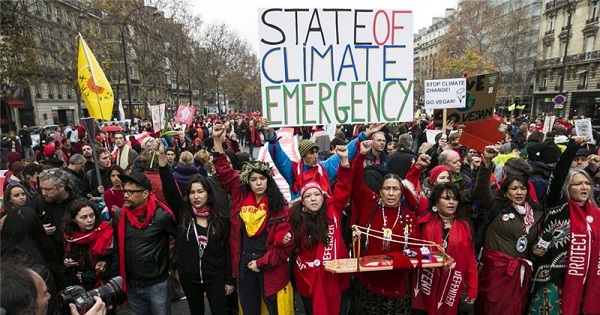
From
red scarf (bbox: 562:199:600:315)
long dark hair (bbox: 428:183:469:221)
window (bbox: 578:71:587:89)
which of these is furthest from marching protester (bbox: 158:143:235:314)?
window (bbox: 578:71:587:89)

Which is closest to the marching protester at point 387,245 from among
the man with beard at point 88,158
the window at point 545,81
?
the man with beard at point 88,158

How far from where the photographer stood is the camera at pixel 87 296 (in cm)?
172

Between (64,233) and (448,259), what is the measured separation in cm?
324

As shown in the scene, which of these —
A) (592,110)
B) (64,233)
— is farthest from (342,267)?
(592,110)

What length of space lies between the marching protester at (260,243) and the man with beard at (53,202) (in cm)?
155

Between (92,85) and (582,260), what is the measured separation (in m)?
7.81

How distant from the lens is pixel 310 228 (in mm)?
2875

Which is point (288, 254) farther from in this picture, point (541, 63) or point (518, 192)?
point (541, 63)

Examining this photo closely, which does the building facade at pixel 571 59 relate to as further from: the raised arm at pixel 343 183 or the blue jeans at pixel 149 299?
the blue jeans at pixel 149 299

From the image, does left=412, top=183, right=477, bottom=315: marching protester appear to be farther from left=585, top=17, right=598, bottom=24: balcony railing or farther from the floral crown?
left=585, top=17, right=598, bottom=24: balcony railing

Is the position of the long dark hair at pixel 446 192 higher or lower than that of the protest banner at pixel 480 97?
lower

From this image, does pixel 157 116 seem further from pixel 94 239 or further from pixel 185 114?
pixel 94 239

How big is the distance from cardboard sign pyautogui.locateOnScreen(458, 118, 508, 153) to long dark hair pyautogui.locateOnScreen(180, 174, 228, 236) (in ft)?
8.34

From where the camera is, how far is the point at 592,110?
3525cm
